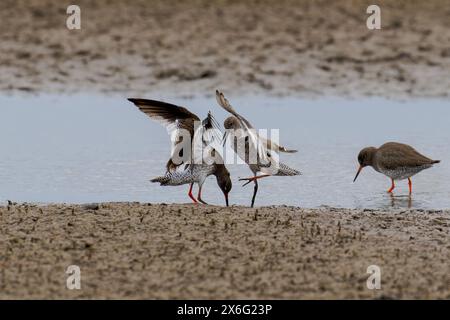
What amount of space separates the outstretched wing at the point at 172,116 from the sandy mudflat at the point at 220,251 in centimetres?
58

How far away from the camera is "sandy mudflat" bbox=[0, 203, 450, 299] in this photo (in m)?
6.14

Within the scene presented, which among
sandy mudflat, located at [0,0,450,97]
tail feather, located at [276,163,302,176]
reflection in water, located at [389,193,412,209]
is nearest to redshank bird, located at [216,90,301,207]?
tail feather, located at [276,163,302,176]

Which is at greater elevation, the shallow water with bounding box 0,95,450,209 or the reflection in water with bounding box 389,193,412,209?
the shallow water with bounding box 0,95,450,209

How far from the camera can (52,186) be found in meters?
9.10

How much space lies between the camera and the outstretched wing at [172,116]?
8.29 m

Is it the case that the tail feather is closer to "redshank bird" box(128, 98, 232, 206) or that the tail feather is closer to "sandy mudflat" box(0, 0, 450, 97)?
"redshank bird" box(128, 98, 232, 206)

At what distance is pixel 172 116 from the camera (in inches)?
330

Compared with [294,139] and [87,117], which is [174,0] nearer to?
[87,117]

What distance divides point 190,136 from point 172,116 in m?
0.23

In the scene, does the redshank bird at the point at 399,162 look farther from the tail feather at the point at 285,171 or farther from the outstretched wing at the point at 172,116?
the outstretched wing at the point at 172,116

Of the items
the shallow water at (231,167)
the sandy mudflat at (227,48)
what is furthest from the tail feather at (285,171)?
the sandy mudflat at (227,48)

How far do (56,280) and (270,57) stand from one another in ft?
29.5

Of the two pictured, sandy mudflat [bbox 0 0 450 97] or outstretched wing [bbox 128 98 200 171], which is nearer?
outstretched wing [bbox 128 98 200 171]
